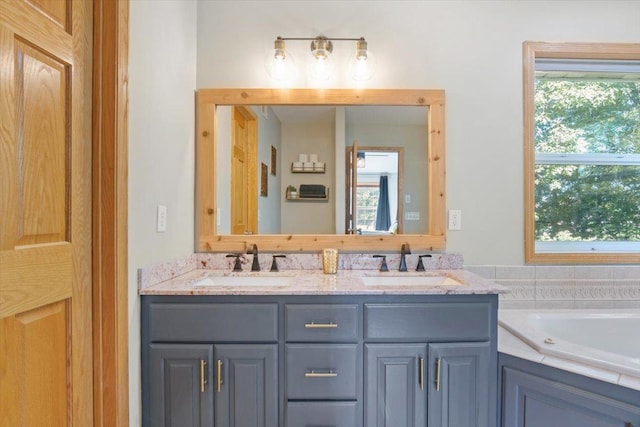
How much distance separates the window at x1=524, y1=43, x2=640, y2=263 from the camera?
204cm

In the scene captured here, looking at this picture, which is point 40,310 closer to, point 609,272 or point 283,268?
point 283,268

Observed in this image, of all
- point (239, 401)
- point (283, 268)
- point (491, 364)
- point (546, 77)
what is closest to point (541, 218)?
point (546, 77)

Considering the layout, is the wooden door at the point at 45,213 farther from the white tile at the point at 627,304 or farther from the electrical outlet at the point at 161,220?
the white tile at the point at 627,304

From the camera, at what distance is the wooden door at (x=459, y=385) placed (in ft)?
4.66

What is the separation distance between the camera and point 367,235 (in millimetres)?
1948

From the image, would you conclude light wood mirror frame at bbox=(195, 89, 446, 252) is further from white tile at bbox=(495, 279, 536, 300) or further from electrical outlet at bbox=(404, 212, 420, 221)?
white tile at bbox=(495, 279, 536, 300)

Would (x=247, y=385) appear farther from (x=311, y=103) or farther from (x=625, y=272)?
(x=625, y=272)

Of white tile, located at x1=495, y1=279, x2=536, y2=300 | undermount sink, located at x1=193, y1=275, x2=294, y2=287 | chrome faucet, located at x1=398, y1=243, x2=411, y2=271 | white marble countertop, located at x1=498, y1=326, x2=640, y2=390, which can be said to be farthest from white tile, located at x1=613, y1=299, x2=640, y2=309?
undermount sink, located at x1=193, y1=275, x2=294, y2=287

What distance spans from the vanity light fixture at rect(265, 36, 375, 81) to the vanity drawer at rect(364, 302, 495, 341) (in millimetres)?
1320

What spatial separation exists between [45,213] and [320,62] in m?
1.51

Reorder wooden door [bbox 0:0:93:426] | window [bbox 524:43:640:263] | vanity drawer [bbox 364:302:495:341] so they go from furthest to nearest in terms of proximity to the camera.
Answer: window [bbox 524:43:640:263], vanity drawer [bbox 364:302:495:341], wooden door [bbox 0:0:93:426]

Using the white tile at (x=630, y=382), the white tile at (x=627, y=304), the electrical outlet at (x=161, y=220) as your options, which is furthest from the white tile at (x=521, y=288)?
the electrical outlet at (x=161, y=220)

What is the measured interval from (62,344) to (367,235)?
144 cm

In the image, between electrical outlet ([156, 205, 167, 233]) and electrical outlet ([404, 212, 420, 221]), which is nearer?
electrical outlet ([156, 205, 167, 233])
